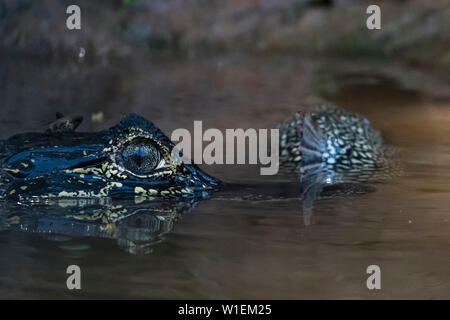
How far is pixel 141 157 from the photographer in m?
4.83

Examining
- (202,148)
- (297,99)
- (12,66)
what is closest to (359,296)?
(202,148)

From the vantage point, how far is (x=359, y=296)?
341 cm

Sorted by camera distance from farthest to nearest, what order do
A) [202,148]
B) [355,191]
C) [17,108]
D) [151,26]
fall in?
[151,26] → [17,108] → [202,148] → [355,191]

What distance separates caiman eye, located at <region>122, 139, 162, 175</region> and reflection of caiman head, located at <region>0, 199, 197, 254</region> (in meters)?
0.23

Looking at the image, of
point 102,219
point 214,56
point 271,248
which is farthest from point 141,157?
point 214,56

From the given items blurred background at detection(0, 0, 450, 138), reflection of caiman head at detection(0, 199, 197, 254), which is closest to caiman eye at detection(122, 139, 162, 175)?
reflection of caiman head at detection(0, 199, 197, 254)

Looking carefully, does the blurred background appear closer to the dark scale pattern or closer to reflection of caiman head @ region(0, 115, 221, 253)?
the dark scale pattern

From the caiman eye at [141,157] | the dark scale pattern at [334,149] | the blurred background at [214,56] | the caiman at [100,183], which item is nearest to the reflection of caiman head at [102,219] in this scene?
the caiman at [100,183]

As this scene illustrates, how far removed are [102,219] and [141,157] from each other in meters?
0.52

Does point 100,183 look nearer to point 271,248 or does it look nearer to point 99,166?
point 99,166

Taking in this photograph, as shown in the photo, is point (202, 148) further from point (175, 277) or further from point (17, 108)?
point (175, 277)

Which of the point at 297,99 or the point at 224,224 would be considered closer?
the point at 224,224

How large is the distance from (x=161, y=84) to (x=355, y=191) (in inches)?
286

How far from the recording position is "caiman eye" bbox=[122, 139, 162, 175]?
480 cm
